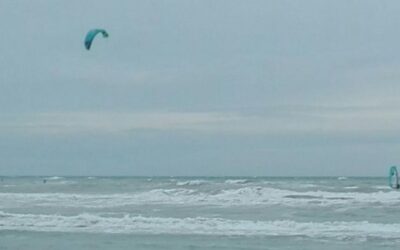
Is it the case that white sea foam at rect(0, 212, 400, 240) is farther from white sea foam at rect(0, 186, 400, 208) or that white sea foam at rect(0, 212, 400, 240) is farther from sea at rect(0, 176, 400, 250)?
white sea foam at rect(0, 186, 400, 208)

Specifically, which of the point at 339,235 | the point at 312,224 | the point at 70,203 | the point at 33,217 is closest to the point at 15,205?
the point at 70,203

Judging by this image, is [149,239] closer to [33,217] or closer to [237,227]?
[237,227]

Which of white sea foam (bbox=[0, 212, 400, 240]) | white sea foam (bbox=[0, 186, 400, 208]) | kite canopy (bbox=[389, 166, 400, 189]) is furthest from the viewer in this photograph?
kite canopy (bbox=[389, 166, 400, 189])

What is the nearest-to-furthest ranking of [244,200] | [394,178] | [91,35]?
[91,35], [244,200], [394,178]

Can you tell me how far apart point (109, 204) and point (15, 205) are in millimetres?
3269

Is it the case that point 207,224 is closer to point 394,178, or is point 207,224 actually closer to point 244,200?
point 244,200

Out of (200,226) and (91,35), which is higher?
(91,35)

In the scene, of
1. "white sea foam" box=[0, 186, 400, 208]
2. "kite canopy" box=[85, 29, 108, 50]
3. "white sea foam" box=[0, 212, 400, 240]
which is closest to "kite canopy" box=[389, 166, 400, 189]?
"white sea foam" box=[0, 186, 400, 208]

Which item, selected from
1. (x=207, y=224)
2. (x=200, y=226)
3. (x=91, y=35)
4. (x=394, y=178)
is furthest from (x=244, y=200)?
(x=91, y=35)

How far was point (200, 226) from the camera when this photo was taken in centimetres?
1970

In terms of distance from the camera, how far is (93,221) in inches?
832

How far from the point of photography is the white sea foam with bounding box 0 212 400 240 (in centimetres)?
1811

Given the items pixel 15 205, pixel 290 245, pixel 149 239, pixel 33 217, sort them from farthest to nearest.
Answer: pixel 15 205
pixel 33 217
pixel 149 239
pixel 290 245

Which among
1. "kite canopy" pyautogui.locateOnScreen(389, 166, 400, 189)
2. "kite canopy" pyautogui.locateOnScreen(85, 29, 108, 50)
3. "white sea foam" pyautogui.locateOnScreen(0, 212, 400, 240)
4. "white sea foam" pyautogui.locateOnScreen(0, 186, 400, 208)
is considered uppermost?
"kite canopy" pyautogui.locateOnScreen(85, 29, 108, 50)
